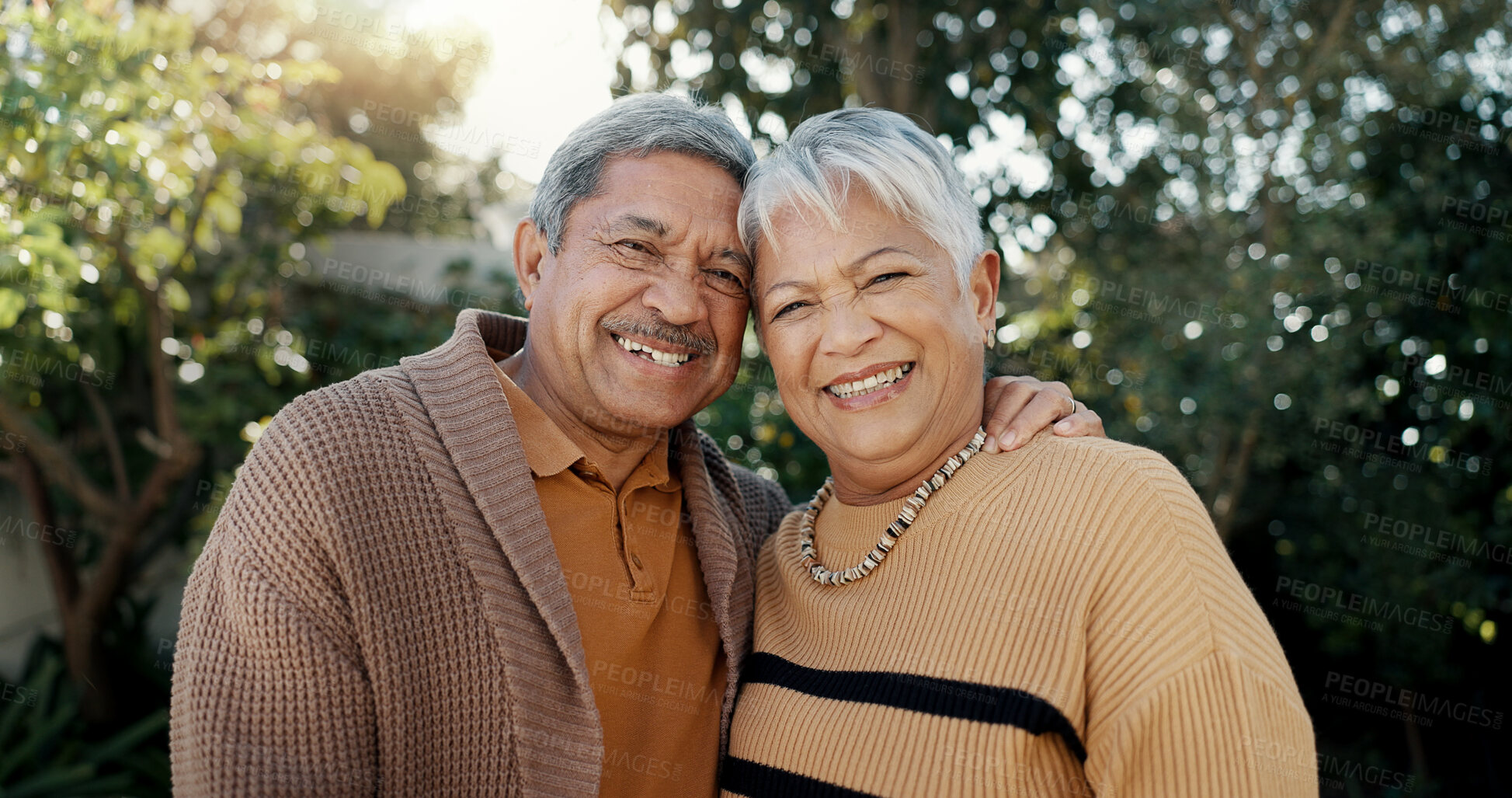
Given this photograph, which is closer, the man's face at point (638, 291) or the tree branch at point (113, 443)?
the man's face at point (638, 291)

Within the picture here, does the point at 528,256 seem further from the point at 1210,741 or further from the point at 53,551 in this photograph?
the point at 53,551

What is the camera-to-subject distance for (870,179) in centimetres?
186

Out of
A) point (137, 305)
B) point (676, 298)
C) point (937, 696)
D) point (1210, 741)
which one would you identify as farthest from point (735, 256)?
point (137, 305)

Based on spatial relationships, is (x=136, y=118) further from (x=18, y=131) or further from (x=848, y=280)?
(x=848, y=280)

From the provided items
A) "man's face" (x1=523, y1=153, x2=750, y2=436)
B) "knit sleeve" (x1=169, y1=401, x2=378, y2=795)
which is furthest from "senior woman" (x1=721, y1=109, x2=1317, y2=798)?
"knit sleeve" (x1=169, y1=401, x2=378, y2=795)

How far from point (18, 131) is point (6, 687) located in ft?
9.11

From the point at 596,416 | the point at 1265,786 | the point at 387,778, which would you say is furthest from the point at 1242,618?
the point at 387,778

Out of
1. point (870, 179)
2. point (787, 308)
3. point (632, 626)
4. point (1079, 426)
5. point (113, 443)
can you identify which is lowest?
point (113, 443)

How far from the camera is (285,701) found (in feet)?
4.83

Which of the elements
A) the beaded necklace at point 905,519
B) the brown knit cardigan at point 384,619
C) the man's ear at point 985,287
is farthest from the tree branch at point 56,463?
the man's ear at point 985,287

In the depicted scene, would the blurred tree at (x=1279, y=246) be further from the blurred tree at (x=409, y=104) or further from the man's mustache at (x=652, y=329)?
the blurred tree at (x=409, y=104)

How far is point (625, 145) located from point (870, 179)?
0.55 meters

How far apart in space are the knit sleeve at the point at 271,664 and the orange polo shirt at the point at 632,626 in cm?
46

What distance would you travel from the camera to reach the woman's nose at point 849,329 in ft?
6.12
